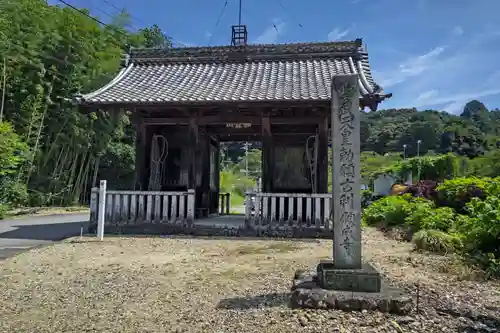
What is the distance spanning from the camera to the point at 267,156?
9617 mm

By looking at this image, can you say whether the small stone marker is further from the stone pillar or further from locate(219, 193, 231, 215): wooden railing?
locate(219, 193, 231, 215): wooden railing

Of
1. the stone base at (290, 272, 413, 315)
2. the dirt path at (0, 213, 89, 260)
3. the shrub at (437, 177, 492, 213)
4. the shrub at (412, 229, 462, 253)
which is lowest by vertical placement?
the dirt path at (0, 213, 89, 260)

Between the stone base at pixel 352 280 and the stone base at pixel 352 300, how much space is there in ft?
0.20

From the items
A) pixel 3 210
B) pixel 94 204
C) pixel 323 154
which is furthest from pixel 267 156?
pixel 3 210

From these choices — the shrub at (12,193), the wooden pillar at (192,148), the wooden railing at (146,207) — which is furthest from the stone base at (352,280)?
the shrub at (12,193)

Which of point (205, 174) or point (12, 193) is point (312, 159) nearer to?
point (205, 174)

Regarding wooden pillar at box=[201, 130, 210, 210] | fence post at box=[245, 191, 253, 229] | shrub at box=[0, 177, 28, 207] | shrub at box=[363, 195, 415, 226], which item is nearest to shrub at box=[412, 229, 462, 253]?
shrub at box=[363, 195, 415, 226]

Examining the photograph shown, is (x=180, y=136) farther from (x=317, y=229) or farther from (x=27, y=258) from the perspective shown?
(x=27, y=258)

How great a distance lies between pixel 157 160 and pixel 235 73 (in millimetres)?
3401

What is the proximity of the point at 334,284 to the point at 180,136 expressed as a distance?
7.87m

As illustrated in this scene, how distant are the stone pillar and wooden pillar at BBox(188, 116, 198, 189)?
593 cm

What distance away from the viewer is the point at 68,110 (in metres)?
17.1

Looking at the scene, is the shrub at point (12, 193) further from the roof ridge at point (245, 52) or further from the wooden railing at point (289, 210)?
the wooden railing at point (289, 210)

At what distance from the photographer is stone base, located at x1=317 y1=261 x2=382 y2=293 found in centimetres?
367
